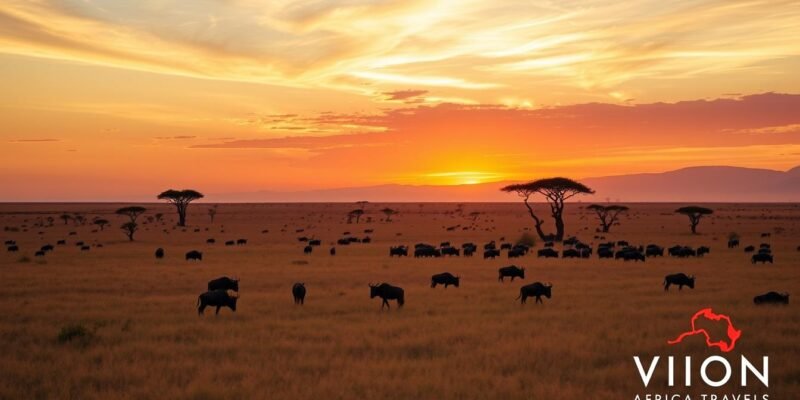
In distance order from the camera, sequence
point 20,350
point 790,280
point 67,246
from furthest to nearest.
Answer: point 67,246 < point 790,280 < point 20,350

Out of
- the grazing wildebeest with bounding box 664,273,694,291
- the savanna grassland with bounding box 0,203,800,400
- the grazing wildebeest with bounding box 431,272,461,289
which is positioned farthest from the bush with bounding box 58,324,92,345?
the grazing wildebeest with bounding box 664,273,694,291

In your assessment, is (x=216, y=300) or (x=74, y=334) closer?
(x=74, y=334)

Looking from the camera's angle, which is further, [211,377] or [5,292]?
[5,292]

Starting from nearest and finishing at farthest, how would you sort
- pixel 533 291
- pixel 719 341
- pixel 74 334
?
pixel 719 341
pixel 74 334
pixel 533 291

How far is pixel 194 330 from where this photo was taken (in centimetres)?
1762

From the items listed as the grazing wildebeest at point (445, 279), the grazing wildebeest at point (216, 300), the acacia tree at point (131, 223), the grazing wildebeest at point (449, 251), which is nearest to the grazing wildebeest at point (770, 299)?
the grazing wildebeest at point (445, 279)

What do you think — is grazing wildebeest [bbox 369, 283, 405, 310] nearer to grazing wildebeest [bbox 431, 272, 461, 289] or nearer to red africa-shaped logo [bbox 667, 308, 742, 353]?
grazing wildebeest [bbox 431, 272, 461, 289]

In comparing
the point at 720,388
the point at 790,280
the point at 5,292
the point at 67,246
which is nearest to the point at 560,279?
the point at 790,280

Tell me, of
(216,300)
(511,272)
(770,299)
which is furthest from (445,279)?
(770,299)

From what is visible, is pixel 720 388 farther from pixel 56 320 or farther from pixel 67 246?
pixel 67 246

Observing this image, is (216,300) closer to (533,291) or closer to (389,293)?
(389,293)

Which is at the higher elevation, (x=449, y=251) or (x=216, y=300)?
(x=216, y=300)

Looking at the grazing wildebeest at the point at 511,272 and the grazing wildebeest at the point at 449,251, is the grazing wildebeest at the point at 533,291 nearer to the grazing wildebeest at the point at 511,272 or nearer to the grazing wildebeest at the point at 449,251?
the grazing wildebeest at the point at 511,272

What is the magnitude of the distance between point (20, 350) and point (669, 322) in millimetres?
16697
